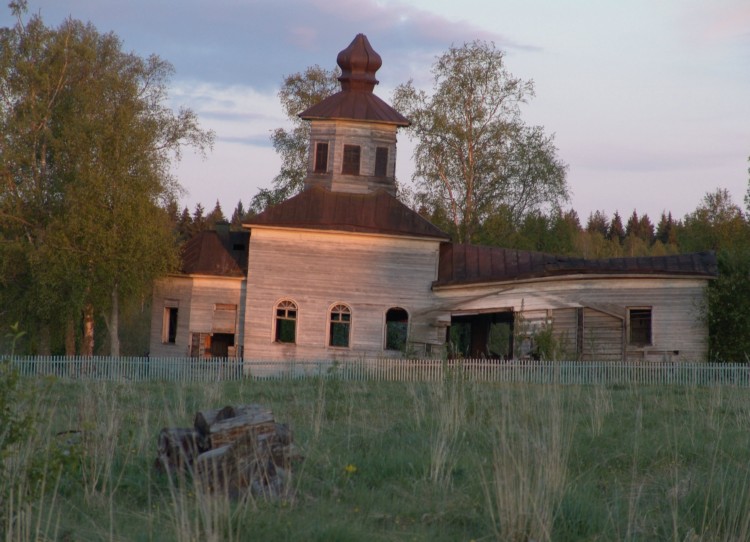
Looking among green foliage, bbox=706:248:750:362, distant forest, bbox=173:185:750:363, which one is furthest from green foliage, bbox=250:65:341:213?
green foliage, bbox=706:248:750:362

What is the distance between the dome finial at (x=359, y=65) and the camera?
38.4m

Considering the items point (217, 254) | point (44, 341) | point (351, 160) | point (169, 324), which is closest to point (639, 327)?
point (351, 160)

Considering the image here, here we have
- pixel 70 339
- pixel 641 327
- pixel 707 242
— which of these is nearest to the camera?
pixel 641 327

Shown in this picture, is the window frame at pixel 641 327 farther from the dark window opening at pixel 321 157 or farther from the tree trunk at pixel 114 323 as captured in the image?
the tree trunk at pixel 114 323

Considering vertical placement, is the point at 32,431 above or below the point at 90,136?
below

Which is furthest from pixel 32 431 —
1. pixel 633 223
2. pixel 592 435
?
pixel 633 223

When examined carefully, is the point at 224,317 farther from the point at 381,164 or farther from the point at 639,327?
the point at 639,327

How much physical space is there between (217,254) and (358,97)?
8.28 m

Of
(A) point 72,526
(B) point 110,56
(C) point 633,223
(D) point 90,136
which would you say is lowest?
(A) point 72,526

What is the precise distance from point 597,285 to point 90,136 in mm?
18348

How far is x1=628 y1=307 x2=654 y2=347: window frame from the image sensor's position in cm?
2880

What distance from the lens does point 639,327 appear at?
2981 cm

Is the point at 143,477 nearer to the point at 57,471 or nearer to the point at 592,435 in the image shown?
the point at 57,471

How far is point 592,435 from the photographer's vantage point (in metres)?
10.9
